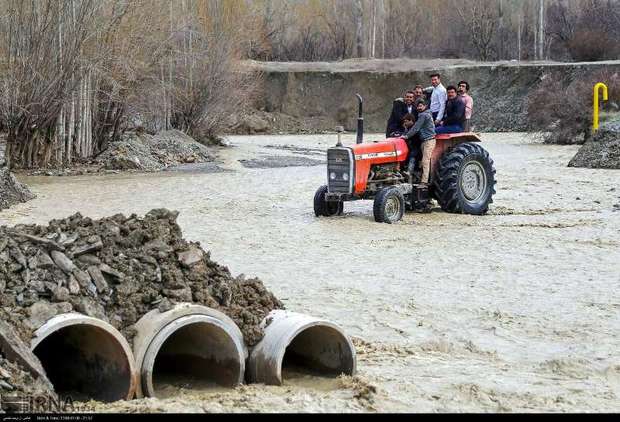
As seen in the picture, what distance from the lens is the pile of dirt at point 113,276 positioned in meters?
6.84

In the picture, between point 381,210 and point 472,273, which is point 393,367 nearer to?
point 472,273

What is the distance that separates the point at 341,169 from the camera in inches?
603

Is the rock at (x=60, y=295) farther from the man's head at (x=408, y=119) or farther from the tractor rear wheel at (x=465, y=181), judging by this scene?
the tractor rear wheel at (x=465, y=181)

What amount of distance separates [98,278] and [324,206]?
8858 millimetres

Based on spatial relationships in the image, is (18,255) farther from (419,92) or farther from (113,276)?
(419,92)

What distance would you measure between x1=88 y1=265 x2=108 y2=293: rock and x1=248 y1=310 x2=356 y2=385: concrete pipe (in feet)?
3.52


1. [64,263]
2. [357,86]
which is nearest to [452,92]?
[64,263]

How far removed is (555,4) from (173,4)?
41.3m

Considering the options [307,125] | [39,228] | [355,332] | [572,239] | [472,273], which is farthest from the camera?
[307,125]

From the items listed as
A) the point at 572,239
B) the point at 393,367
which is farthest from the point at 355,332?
the point at 572,239

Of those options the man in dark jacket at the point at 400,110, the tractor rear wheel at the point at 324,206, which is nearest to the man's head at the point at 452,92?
the man in dark jacket at the point at 400,110

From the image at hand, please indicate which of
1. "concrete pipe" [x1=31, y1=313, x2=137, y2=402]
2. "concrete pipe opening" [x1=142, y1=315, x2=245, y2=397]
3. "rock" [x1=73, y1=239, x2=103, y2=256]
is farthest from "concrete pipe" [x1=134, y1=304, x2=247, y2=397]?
"rock" [x1=73, y1=239, x2=103, y2=256]

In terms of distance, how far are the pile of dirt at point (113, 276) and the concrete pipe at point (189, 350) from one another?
137 millimetres

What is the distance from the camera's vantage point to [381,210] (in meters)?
15.0
